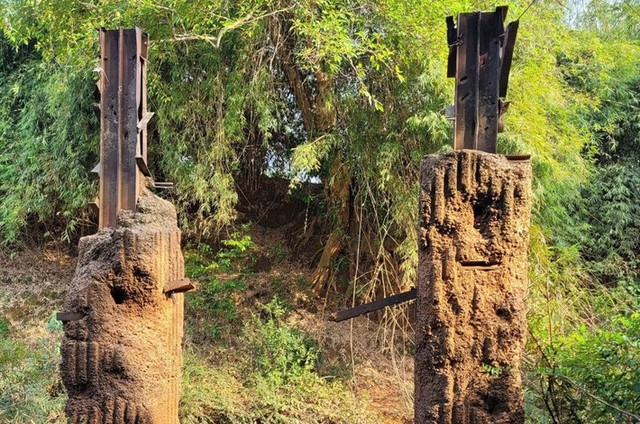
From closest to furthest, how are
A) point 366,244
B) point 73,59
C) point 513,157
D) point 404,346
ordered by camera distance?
point 513,157 → point 73,59 → point 404,346 → point 366,244

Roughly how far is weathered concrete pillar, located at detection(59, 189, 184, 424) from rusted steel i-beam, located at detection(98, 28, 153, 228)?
227mm

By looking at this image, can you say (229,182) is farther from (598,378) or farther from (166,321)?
(598,378)

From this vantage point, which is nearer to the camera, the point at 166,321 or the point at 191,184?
Answer: the point at 166,321

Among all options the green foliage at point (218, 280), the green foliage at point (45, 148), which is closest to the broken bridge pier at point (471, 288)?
the green foliage at point (218, 280)

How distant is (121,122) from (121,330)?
1029 mm

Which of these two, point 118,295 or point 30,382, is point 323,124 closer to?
point 30,382

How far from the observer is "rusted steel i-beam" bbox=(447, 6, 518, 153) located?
291cm

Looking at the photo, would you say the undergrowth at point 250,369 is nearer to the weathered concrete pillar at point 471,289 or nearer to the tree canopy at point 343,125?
the tree canopy at point 343,125

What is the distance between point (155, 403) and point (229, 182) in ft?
11.9

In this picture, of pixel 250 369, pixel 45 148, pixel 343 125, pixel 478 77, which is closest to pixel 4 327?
pixel 45 148

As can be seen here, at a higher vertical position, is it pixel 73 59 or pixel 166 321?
pixel 73 59

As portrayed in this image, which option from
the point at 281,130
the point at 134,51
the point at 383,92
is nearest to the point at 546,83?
the point at 383,92

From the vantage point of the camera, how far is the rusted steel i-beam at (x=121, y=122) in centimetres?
322

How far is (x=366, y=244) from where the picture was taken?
21.9 ft
